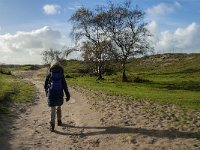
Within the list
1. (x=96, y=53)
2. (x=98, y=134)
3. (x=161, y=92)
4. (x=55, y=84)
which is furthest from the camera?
(x=96, y=53)

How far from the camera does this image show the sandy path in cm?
1321

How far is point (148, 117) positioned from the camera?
60.4 feet

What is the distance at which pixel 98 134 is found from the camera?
1498 centimetres

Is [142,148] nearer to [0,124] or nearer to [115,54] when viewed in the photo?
[0,124]

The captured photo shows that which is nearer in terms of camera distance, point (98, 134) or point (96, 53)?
point (98, 134)

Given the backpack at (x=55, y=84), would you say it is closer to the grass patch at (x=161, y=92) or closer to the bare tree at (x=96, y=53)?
the grass patch at (x=161, y=92)

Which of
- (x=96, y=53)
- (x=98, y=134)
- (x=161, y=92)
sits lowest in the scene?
(x=161, y=92)

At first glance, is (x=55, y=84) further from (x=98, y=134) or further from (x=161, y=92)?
(x=161, y=92)

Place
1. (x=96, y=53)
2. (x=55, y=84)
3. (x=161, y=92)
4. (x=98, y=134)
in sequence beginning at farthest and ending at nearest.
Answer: (x=96, y=53) → (x=161, y=92) → (x=55, y=84) → (x=98, y=134)

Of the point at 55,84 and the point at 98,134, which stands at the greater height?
the point at 55,84

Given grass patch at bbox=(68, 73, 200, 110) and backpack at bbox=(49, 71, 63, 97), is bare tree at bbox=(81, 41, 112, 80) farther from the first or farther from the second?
backpack at bbox=(49, 71, 63, 97)

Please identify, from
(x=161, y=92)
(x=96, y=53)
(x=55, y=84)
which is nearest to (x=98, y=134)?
(x=55, y=84)

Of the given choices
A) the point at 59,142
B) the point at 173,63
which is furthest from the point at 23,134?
the point at 173,63

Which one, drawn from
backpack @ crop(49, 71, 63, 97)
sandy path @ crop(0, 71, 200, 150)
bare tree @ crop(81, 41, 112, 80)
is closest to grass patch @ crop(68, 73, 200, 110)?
sandy path @ crop(0, 71, 200, 150)
